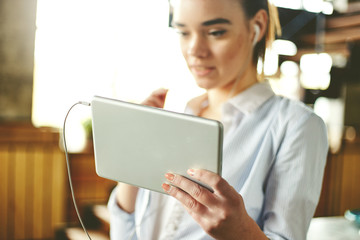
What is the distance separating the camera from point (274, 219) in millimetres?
832

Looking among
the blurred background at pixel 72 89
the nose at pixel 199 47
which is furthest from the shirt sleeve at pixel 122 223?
the blurred background at pixel 72 89

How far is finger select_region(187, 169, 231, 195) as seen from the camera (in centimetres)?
66

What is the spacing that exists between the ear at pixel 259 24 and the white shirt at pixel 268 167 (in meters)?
0.13

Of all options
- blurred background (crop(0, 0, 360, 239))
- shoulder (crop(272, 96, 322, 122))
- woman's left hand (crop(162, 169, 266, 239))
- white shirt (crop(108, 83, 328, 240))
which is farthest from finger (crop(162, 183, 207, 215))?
blurred background (crop(0, 0, 360, 239))

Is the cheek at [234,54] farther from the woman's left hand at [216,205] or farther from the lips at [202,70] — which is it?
the woman's left hand at [216,205]

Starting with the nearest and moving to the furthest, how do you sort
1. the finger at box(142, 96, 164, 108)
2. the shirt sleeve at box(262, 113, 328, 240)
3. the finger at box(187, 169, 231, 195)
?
the finger at box(187, 169, 231, 195) < the shirt sleeve at box(262, 113, 328, 240) < the finger at box(142, 96, 164, 108)

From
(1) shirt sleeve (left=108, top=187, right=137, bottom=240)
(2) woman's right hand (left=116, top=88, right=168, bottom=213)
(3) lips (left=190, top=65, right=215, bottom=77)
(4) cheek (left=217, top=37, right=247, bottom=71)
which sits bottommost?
(1) shirt sleeve (left=108, top=187, right=137, bottom=240)

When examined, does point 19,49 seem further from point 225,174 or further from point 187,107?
point 225,174

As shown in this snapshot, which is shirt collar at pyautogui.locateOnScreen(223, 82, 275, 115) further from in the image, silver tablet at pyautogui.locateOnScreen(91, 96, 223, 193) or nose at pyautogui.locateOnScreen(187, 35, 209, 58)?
silver tablet at pyautogui.locateOnScreen(91, 96, 223, 193)

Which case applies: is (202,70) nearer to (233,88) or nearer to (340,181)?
(233,88)

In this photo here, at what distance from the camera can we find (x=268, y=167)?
2.85 feet

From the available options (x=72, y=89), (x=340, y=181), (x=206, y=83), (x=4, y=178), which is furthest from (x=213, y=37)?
(x=340, y=181)

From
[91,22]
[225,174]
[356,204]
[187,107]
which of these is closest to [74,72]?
[91,22]

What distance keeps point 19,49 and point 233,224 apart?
3352 millimetres
